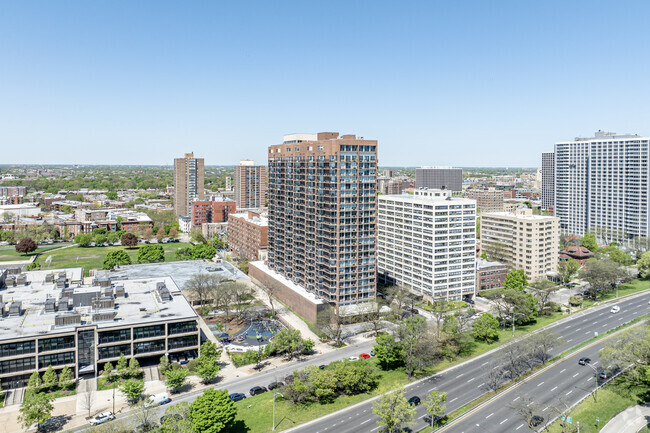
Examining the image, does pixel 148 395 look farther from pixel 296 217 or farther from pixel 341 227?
pixel 296 217

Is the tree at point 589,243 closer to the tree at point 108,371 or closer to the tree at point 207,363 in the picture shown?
the tree at point 207,363

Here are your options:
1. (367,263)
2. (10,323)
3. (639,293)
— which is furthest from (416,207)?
(10,323)

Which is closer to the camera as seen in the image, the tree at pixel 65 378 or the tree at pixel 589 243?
the tree at pixel 65 378

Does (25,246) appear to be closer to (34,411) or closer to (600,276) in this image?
(34,411)

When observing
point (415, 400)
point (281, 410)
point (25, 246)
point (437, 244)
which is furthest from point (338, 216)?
point (25, 246)

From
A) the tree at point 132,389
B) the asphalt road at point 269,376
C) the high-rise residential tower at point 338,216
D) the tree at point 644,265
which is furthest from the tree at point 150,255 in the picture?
the tree at point 644,265
